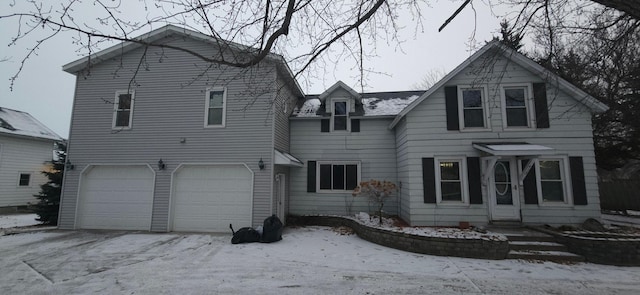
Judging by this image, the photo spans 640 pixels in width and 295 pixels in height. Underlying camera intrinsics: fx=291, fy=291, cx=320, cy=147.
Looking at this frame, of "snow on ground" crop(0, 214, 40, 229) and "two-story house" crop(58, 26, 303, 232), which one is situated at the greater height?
"two-story house" crop(58, 26, 303, 232)

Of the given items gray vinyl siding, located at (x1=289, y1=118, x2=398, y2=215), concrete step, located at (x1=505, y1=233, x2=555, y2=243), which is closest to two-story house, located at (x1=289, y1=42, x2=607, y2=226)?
gray vinyl siding, located at (x1=289, y1=118, x2=398, y2=215)

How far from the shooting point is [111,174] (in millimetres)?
10492

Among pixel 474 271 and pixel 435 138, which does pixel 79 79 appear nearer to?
Result: pixel 435 138

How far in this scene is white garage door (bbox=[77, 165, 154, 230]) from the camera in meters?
10.1

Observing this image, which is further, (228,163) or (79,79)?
(79,79)

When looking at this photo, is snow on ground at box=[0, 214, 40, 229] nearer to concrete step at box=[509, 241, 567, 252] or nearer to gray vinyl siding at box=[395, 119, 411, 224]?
gray vinyl siding at box=[395, 119, 411, 224]

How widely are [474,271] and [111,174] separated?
11729 millimetres

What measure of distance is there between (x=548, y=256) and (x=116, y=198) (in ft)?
43.0

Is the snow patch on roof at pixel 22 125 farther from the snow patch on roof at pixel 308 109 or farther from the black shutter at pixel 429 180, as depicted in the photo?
the black shutter at pixel 429 180

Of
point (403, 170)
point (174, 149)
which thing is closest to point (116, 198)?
point (174, 149)

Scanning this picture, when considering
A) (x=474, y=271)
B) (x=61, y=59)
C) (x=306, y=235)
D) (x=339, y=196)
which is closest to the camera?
(x=61, y=59)

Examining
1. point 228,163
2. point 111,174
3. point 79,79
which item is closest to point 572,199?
point 228,163

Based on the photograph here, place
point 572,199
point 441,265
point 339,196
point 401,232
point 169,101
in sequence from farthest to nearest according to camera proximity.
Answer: point 339,196
point 169,101
point 572,199
point 401,232
point 441,265

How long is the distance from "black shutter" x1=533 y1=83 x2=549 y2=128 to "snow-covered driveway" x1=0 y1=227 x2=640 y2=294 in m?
4.46
